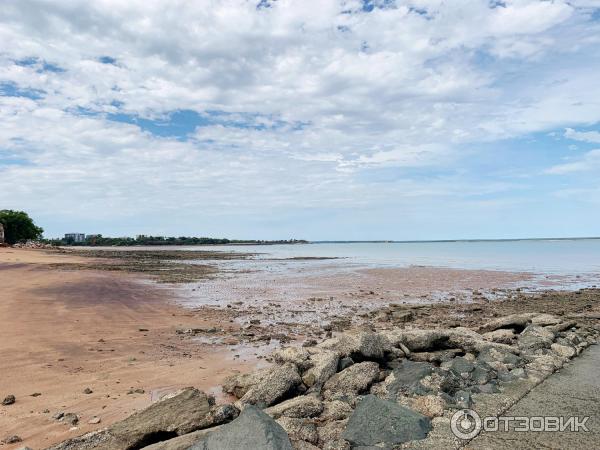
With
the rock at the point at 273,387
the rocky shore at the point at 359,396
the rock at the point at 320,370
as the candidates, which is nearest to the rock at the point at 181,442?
the rocky shore at the point at 359,396

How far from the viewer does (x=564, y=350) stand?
9742 mm

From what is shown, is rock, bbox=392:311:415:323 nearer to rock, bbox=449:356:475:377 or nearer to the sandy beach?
the sandy beach

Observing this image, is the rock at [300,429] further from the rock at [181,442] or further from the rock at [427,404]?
the rock at [427,404]

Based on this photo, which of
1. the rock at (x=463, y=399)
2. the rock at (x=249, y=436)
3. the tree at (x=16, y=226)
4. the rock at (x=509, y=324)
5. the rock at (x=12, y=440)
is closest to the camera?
the rock at (x=249, y=436)

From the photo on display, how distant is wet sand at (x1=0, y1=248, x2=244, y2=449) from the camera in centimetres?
677

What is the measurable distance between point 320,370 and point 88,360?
5505mm

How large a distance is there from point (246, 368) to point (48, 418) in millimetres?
4132

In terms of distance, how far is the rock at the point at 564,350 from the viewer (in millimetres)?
9570

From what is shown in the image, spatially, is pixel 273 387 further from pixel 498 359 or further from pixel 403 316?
pixel 403 316

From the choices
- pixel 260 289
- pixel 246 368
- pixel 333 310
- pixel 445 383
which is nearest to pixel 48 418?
pixel 246 368

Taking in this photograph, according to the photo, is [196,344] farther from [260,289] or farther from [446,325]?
[260,289]

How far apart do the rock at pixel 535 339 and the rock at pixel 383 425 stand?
5296 mm

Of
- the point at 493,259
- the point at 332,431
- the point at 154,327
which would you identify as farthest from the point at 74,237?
the point at 332,431

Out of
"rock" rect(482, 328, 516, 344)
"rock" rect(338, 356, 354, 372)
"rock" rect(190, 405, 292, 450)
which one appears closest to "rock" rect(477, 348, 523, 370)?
"rock" rect(482, 328, 516, 344)
